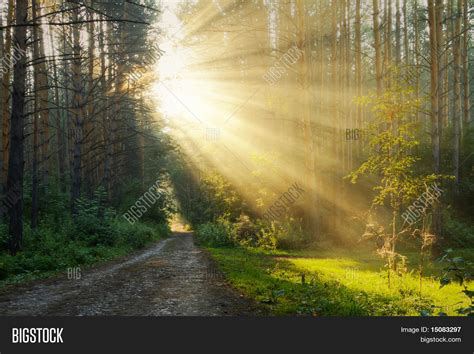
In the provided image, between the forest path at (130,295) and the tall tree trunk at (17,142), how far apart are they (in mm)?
3057

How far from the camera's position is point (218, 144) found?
2795cm

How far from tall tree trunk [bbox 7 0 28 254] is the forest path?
3.06 m

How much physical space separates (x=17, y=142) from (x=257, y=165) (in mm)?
13798

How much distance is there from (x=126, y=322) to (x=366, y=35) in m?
47.2

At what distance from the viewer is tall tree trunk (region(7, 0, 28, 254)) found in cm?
1202

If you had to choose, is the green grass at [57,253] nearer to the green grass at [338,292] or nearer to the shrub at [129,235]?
the shrub at [129,235]

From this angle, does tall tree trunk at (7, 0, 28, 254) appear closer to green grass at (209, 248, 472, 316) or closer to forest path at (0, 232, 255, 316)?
forest path at (0, 232, 255, 316)

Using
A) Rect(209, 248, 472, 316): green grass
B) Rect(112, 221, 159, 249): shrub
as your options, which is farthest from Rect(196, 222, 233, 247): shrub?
Rect(209, 248, 472, 316): green grass

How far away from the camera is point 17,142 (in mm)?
12273

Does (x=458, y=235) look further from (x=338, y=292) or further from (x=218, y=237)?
(x=338, y=292)

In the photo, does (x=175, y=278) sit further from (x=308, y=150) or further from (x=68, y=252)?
(x=308, y=150)

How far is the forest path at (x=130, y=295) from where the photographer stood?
6.52 meters

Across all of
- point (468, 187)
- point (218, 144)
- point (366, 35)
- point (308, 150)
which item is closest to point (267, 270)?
point (308, 150)

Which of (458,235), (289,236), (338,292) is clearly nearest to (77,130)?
(289,236)
